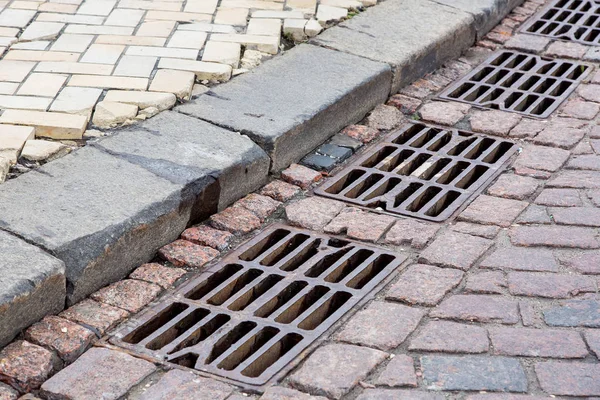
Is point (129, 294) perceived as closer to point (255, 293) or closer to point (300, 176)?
point (255, 293)

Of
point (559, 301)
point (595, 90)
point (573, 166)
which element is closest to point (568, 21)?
point (595, 90)

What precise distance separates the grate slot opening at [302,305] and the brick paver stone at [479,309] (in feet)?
1.24

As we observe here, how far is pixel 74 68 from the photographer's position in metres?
4.12

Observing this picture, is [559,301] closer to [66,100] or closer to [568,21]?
[66,100]

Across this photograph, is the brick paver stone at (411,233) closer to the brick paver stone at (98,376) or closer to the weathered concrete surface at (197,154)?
the weathered concrete surface at (197,154)

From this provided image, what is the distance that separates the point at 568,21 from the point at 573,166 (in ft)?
6.73

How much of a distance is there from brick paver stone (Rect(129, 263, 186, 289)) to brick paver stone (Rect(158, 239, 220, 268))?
4 centimetres

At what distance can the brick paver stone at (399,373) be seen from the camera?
262cm

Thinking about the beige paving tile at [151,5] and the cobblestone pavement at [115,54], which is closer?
the cobblestone pavement at [115,54]

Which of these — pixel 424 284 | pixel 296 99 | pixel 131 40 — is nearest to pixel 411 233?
pixel 424 284

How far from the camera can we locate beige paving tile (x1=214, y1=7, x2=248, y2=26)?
474 cm

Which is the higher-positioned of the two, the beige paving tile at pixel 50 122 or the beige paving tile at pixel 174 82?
the beige paving tile at pixel 174 82

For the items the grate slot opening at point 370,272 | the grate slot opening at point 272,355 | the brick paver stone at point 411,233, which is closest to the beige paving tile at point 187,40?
the brick paver stone at point 411,233

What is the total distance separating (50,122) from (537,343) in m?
1.95
